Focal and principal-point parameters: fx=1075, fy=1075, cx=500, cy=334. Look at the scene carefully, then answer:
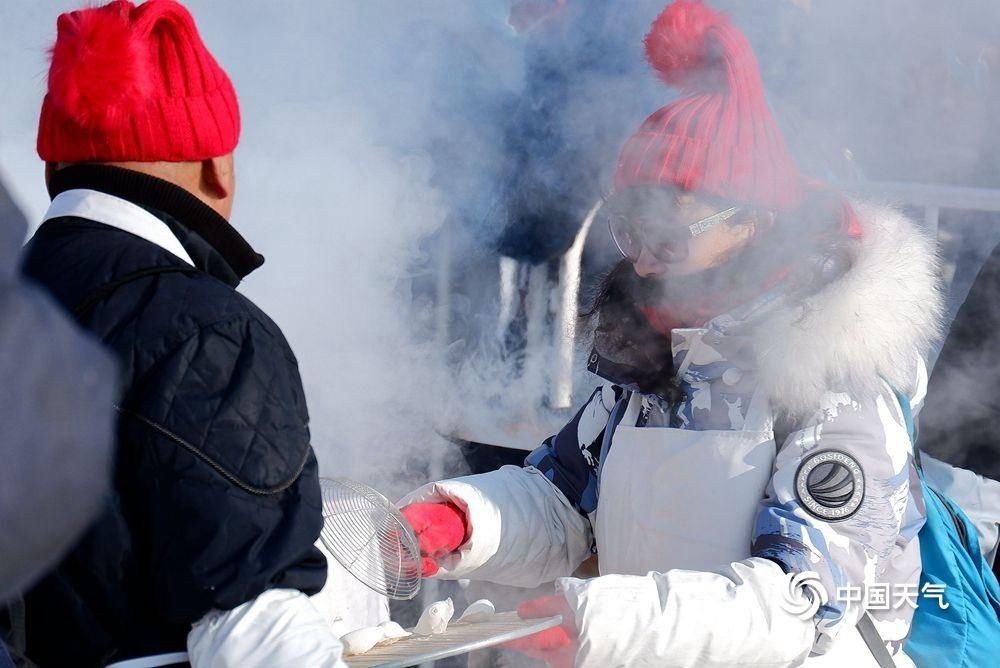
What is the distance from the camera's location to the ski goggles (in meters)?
2.10

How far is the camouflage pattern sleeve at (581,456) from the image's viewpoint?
7.84ft

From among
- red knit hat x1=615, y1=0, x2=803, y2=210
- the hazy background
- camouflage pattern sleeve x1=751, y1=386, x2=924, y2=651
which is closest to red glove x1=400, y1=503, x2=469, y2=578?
camouflage pattern sleeve x1=751, y1=386, x2=924, y2=651

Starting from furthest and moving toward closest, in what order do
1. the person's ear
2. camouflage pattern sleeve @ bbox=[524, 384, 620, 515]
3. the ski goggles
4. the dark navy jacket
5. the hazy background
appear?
the hazy background < camouflage pattern sleeve @ bbox=[524, 384, 620, 515] < the ski goggles < the person's ear < the dark navy jacket

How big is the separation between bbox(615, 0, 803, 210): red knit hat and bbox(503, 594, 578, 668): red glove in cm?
85

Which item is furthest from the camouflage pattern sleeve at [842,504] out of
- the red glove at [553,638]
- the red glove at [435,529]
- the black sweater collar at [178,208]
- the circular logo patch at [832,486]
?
the black sweater collar at [178,208]

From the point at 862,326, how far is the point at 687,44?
0.70m

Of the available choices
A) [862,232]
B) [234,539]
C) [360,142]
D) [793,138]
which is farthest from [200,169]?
[360,142]

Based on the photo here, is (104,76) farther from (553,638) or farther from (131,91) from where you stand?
(553,638)

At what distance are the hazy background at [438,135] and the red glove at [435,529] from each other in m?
1.26

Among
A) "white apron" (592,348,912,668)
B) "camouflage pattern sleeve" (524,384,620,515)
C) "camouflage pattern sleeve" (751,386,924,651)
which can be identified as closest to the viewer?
"camouflage pattern sleeve" (751,386,924,651)

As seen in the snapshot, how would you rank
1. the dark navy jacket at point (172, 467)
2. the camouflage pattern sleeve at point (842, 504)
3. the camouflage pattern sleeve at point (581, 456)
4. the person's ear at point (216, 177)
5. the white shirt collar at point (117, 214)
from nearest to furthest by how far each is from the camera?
1. the dark navy jacket at point (172, 467)
2. the white shirt collar at point (117, 214)
3. the person's ear at point (216, 177)
4. the camouflage pattern sleeve at point (842, 504)
5. the camouflage pattern sleeve at point (581, 456)

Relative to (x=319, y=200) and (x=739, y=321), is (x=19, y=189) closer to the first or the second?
(x=319, y=200)

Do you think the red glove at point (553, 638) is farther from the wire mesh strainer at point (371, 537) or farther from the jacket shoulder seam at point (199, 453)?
the jacket shoulder seam at point (199, 453)

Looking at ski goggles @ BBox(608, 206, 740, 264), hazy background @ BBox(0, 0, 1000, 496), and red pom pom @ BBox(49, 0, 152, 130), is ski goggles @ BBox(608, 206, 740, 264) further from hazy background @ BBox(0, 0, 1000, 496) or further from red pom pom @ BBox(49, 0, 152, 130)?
red pom pom @ BBox(49, 0, 152, 130)
